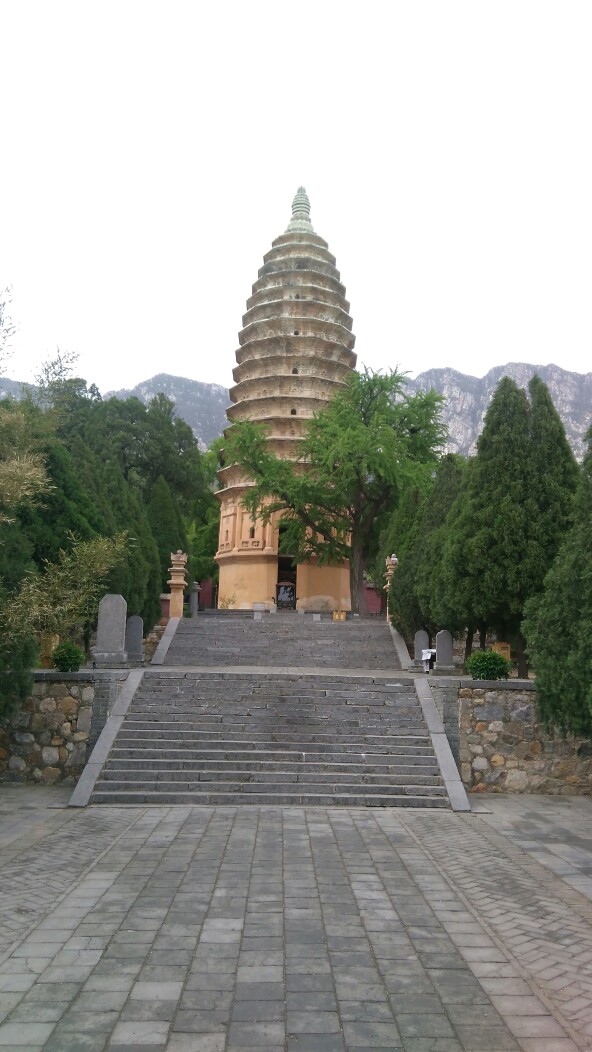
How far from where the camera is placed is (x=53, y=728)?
1127 cm

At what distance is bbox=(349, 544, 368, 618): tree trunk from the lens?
91.1 ft

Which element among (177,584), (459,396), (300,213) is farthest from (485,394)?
(177,584)

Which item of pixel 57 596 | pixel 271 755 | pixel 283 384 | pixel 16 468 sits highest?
pixel 283 384

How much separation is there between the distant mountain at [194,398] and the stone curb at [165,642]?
407 ft

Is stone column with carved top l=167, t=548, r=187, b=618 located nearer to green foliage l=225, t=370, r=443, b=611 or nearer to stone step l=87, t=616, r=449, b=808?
green foliage l=225, t=370, r=443, b=611

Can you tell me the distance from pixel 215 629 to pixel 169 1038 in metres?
18.9

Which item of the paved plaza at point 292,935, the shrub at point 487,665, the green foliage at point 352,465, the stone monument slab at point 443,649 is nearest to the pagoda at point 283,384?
the green foliage at point 352,465

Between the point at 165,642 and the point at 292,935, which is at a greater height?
the point at 165,642

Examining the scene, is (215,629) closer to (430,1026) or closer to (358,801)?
(358,801)

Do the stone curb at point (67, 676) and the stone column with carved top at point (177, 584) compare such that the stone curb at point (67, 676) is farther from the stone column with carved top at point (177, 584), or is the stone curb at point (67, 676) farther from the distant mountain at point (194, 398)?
the distant mountain at point (194, 398)

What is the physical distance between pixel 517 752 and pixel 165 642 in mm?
12140

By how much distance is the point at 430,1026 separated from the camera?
13.1ft

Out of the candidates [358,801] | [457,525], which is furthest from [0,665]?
[457,525]

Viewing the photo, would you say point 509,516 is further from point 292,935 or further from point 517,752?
point 292,935
